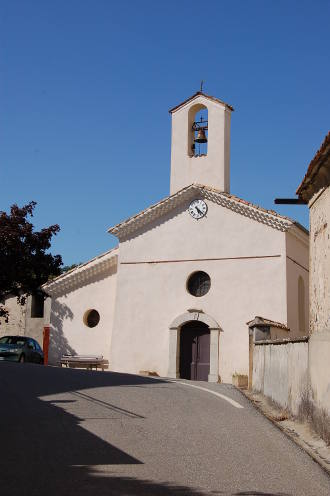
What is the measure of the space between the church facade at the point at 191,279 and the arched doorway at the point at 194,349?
0.04 metres

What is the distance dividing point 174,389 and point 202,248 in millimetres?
10127

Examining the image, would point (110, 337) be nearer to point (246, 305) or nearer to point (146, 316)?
point (146, 316)

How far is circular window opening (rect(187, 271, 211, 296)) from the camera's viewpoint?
75.5 feet

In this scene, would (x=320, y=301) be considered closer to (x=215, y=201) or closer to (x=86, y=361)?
(x=215, y=201)

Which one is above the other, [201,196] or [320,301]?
[201,196]

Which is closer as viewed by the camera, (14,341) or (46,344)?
(14,341)

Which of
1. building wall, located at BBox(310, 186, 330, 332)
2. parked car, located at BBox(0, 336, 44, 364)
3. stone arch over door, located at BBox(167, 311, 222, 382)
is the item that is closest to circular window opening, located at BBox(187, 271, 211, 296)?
stone arch over door, located at BBox(167, 311, 222, 382)

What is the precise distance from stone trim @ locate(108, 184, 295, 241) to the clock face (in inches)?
9.8

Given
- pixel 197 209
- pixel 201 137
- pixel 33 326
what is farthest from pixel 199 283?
pixel 33 326

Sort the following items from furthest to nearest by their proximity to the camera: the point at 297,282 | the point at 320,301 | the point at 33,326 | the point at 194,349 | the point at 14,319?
the point at 14,319 → the point at 33,326 → the point at 194,349 → the point at 297,282 → the point at 320,301

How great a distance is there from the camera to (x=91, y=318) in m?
25.7

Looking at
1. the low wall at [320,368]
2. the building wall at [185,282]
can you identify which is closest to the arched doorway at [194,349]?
the building wall at [185,282]

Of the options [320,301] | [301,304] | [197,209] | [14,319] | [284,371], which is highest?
[197,209]

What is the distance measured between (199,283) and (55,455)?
55.1ft
